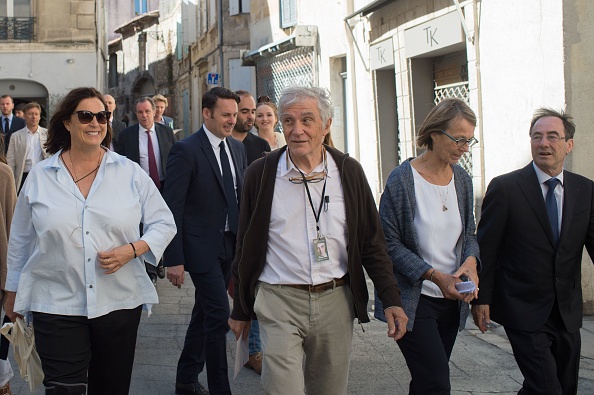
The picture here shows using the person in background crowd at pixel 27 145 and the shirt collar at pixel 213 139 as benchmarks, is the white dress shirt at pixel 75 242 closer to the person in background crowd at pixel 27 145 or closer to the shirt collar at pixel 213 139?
the shirt collar at pixel 213 139

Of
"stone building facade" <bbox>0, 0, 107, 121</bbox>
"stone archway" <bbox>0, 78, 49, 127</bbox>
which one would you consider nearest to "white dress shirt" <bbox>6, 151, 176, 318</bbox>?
"stone building facade" <bbox>0, 0, 107, 121</bbox>

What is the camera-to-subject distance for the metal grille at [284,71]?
1797cm

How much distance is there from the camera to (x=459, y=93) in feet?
38.1

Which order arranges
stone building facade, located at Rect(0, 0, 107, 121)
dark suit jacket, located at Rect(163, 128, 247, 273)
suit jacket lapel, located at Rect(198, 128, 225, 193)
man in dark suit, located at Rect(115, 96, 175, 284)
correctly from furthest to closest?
stone building facade, located at Rect(0, 0, 107, 121), man in dark suit, located at Rect(115, 96, 175, 284), suit jacket lapel, located at Rect(198, 128, 225, 193), dark suit jacket, located at Rect(163, 128, 247, 273)

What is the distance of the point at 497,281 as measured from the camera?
15.3 ft

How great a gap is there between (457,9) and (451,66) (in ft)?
5.52

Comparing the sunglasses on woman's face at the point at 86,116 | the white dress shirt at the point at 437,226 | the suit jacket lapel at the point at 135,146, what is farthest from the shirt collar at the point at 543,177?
the suit jacket lapel at the point at 135,146

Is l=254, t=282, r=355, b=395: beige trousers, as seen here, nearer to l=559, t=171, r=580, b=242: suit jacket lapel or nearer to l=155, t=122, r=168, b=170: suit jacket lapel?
Result: l=559, t=171, r=580, b=242: suit jacket lapel

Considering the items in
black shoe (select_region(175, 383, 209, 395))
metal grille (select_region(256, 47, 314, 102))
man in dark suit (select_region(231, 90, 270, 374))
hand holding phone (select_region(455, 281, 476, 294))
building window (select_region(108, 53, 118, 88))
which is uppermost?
building window (select_region(108, 53, 118, 88))

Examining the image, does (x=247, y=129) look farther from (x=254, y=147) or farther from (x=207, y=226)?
(x=207, y=226)

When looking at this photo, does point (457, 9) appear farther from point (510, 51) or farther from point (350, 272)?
point (350, 272)

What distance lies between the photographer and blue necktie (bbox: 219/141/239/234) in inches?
224

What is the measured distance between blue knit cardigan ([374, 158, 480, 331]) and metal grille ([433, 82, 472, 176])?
263 inches

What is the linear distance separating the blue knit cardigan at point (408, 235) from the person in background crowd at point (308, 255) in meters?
0.24
